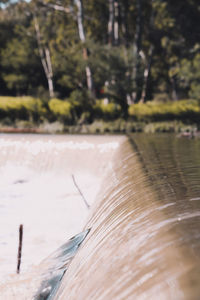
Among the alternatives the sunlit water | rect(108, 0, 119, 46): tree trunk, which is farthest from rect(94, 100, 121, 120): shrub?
the sunlit water

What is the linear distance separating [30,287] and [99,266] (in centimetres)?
95

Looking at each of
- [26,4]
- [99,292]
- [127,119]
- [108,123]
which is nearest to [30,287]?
[99,292]

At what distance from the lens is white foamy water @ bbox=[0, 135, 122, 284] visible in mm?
4115

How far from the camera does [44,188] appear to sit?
6.53 meters

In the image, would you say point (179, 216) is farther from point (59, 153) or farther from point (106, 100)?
point (106, 100)

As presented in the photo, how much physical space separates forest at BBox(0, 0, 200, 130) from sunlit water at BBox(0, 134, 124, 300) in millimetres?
7479

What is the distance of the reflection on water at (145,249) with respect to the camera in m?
1.42

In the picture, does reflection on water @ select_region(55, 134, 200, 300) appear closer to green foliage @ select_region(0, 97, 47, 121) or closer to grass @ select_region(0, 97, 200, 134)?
grass @ select_region(0, 97, 200, 134)

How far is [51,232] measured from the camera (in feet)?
14.9

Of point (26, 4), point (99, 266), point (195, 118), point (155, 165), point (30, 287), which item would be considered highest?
point (26, 4)

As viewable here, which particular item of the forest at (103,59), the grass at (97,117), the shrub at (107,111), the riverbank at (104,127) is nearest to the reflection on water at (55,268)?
the riverbank at (104,127)

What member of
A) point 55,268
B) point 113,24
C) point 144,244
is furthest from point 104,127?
point 144,244

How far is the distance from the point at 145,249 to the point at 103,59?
14965 mm

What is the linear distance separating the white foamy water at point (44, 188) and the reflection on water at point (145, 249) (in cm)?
110
